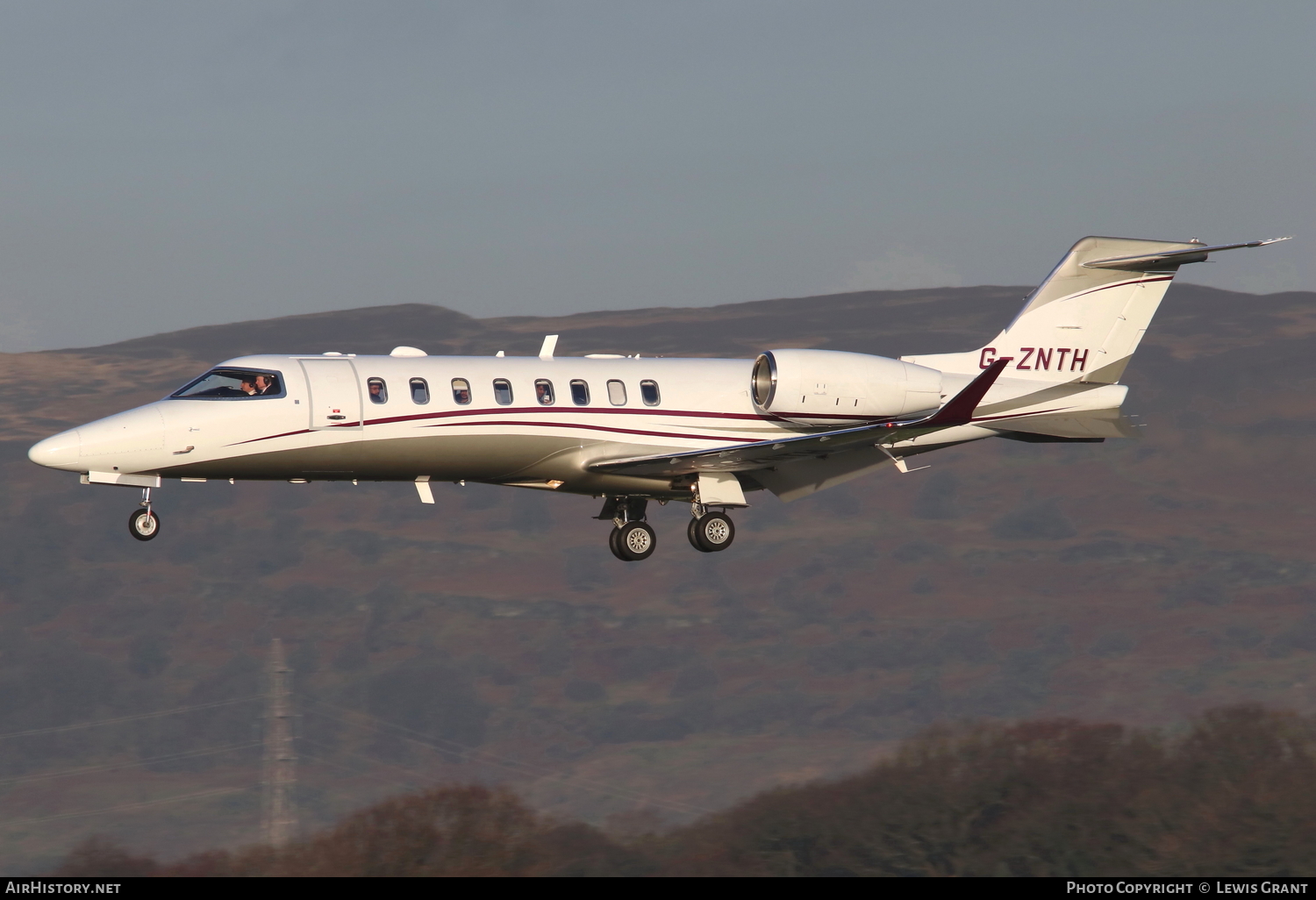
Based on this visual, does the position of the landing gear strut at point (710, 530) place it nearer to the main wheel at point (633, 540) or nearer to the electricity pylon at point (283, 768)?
the main wheel at point (633, 540)

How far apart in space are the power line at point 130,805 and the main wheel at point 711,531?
91003 millimetres

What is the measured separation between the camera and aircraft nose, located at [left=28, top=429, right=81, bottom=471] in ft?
92.7

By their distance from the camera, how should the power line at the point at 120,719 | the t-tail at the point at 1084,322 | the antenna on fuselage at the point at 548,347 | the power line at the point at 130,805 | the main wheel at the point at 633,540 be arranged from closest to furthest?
the antenna on fuselage at the point at 548,347 → the main wheel at the point at 633,540 → the t-tail at the point at 1084,322 → the power line at the point at 130,805 → the power line at the point at 120,719

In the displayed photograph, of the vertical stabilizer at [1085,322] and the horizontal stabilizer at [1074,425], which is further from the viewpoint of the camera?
the vertical stabilizer at [1085,322]

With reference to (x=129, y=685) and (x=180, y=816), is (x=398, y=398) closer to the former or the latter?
(x=180, y=816)

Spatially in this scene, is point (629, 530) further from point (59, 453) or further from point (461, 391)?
point (59, 453)

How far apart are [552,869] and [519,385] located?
24.3 meters

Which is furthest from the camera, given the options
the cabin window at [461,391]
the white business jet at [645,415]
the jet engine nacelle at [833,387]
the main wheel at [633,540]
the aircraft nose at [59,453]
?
the main wheel at [633,540]

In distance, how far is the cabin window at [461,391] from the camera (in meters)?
30.6

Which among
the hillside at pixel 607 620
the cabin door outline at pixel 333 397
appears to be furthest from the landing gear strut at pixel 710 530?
the hillside at pixel 607 620

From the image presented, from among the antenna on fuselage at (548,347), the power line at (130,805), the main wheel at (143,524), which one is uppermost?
the antenna on fuselage at (548,347)

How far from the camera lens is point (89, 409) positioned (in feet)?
582

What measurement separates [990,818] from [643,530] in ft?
106

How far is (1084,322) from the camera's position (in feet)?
119
